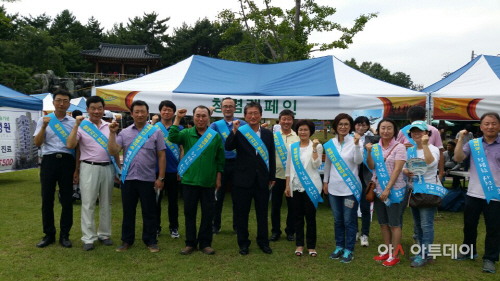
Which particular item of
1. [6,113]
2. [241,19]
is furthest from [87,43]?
[6,113]

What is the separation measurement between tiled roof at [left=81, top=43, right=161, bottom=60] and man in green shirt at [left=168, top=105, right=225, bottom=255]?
30548 millimetres

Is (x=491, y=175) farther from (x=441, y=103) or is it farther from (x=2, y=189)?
(x=2, y=189)

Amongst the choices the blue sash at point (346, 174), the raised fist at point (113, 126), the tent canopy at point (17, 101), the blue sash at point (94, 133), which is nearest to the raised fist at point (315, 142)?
the blue sash at point (346, 174)

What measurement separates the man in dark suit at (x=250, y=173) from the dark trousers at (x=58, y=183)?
1744 millimetres

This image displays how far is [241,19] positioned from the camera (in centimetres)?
1330

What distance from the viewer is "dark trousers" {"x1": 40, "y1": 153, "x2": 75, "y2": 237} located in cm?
381

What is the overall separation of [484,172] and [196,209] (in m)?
2.83

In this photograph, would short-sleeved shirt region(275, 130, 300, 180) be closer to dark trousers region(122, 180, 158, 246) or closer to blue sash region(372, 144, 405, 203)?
blue sash region(372, 144, 405, 203)

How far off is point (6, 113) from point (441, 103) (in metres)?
9.06

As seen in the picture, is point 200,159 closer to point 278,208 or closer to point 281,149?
point 281,149

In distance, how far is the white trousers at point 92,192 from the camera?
383 cm

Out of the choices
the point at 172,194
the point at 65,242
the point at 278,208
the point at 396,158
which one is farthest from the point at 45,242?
the point at 396,158

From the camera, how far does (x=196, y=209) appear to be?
378cm

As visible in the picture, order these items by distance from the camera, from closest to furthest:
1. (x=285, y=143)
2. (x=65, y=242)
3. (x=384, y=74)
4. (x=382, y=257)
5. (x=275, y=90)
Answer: (x=382, y=257) < (x=65, y=242) < (x=285, y=143) < (x=275, y=90) < (x=384, y=74)
